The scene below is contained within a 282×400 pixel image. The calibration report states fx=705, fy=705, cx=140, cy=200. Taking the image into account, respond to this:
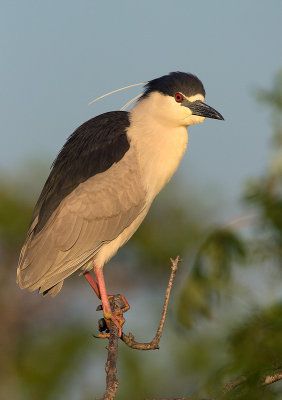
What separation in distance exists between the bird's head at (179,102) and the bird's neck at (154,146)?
6cm

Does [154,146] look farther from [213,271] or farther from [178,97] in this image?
[213,271]

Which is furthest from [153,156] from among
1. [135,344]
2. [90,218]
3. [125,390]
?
[125,390]

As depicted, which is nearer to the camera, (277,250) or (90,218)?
(90,218)

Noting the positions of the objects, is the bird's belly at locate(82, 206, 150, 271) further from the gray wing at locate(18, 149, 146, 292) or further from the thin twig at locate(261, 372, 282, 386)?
the thin twig at locate(261, 372, 282, 386)

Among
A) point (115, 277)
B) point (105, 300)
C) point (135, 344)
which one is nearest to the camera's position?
point (135, 344)

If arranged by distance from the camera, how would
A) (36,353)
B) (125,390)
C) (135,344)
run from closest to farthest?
(135,344), (125,390), (36,353)

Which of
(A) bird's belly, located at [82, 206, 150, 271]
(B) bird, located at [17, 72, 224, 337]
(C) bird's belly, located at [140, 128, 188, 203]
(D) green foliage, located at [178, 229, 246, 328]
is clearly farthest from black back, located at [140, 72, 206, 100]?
(D) green foliage, located at [178, 229, 246, 328]

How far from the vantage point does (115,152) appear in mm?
4895

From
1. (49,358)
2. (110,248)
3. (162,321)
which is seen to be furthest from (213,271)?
(49,358)

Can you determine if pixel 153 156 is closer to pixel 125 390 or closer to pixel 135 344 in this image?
pixel 135 344

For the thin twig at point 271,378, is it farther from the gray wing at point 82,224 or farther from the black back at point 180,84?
the black back at point 180,84

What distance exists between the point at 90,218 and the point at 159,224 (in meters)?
16.9

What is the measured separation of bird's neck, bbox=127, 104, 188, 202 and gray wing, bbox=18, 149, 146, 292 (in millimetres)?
75

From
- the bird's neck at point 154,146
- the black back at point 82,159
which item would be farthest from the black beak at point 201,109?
the black back at point 82,159
